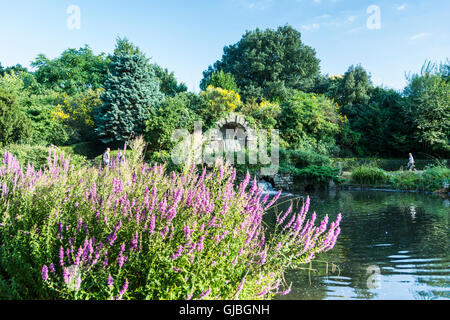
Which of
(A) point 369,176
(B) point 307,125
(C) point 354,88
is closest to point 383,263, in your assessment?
(A) point 369,176

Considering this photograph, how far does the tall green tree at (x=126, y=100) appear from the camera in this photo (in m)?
18.8

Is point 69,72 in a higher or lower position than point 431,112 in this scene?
higher

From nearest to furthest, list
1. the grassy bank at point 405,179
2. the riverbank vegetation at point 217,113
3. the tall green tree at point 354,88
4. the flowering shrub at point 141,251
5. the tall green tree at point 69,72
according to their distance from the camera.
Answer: the flowering shrub at point 141,251, the grassy bank at point 405,179, the riverbank vegetation at point 217,113, the tall green tree at point 354,88, the tall green tree at point 69,72

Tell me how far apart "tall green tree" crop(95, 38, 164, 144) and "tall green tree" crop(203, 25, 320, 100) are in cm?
1175

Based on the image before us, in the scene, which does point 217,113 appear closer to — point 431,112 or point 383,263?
point 431,112

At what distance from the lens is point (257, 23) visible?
34250 mm

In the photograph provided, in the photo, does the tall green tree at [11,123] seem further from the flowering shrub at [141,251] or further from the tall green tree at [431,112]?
the tall green tree at [431,112]

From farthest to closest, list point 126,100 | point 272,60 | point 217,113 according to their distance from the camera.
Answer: point 272,60 < point 217,113 < point 126,100

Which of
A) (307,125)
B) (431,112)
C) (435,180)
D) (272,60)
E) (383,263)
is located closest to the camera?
(383,263)

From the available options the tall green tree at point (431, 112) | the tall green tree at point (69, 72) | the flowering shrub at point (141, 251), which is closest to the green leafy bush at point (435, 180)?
the tall green tree at point (431, 112)

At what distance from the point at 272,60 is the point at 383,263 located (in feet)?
99.2

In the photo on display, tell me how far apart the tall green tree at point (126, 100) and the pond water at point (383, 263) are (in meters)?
14.1

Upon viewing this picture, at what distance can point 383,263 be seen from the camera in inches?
175
